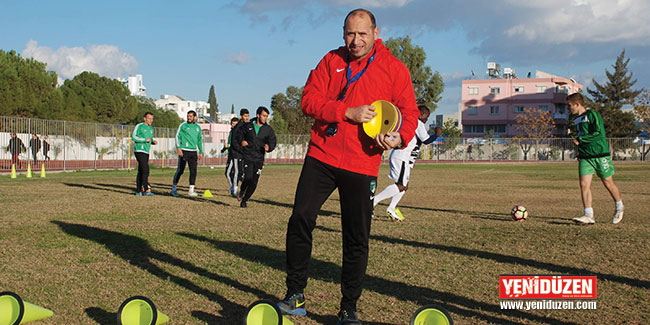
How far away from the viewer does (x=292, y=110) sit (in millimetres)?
81188

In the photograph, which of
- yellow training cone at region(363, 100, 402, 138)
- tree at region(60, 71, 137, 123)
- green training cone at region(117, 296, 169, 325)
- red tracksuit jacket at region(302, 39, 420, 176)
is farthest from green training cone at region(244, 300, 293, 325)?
tree at region(60, 71, 137, 123)

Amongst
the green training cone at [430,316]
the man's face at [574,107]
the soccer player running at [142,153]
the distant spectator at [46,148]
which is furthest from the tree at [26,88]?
the green training cone at [430,316]

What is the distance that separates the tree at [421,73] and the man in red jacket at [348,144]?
69007mm

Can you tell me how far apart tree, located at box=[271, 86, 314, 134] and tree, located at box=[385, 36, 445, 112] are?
15552mm

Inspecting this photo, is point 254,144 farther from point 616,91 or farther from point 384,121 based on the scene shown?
point 616,91

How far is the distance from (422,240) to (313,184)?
404cm

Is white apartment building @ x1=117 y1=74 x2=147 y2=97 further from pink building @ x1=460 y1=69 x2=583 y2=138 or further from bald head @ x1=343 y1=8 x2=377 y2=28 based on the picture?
bald head @ x1=343 y1=8 x2=377 y2=28

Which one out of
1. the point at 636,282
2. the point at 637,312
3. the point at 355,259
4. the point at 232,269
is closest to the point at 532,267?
the point at 636,282

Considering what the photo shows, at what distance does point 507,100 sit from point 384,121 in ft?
305

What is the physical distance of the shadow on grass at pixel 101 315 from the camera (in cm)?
406

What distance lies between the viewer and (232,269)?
5816mm

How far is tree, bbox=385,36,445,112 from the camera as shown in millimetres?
71812

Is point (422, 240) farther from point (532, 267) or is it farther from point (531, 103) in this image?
point (531, 103)

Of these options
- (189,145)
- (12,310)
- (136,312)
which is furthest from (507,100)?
(12,310)
